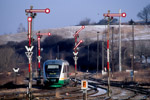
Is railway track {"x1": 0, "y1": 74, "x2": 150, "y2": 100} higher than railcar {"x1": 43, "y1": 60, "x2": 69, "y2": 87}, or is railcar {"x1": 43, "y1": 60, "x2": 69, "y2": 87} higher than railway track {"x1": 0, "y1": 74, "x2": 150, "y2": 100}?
railcar {"x1": 43, "y1": 60, "x2": 69, "y2": 87}

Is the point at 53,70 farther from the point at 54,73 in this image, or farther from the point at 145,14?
the point at 145,14

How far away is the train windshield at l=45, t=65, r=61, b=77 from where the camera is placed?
3684 centimetres

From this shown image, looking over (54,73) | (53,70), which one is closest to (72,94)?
(54,73)

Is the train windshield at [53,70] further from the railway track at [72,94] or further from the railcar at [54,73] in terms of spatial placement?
the railway track at [72,94]

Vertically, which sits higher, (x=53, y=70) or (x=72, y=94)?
(x=53, y=70)

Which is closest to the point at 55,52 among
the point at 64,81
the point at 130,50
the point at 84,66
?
the point at 84,66

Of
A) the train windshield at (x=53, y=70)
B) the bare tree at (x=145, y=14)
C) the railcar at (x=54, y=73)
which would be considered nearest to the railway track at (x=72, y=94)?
the railcar at (x=54, y=73)

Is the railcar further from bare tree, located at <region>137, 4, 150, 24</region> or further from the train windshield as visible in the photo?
bare tree, located at <region>137, 4, 150, 24</region>

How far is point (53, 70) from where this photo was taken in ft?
121

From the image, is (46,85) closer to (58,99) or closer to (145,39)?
(58,99)

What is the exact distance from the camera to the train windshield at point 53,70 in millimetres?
36844

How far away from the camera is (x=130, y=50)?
10462cm

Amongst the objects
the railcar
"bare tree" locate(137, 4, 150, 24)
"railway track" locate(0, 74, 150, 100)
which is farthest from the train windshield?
"bare tree" locate(137, 4, 150, 24)

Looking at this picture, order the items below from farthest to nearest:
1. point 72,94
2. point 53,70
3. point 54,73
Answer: point 53,70, point 54,73, point 72,94
